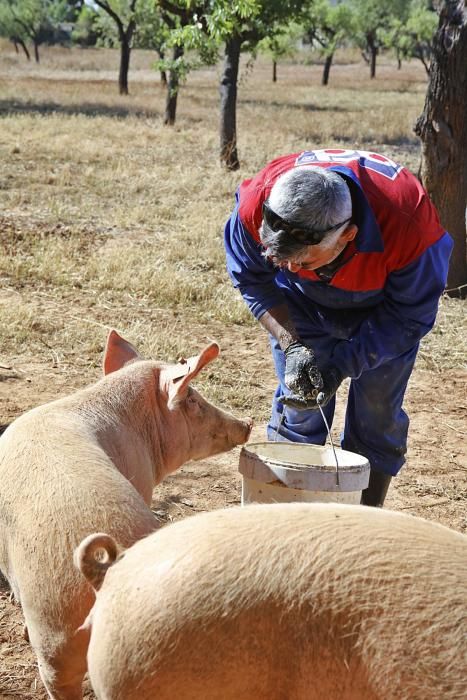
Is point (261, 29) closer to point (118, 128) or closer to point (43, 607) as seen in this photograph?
point (118, 128)

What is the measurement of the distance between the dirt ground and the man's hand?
52.5 inches

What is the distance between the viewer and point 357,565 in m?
1.87

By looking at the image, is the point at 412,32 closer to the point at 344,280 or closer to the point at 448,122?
the point at 448,122

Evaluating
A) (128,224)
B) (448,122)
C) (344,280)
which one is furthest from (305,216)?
(128,224)

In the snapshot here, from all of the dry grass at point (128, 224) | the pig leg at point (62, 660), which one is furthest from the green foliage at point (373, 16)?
the pig leg at point (62, 660)

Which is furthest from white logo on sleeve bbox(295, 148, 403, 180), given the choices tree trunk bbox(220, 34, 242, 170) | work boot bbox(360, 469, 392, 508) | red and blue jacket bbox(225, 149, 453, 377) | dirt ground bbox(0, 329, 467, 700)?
tree trunk bbox(220, 34, 242, 170)

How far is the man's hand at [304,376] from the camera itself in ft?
12.4

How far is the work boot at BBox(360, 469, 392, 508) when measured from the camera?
4.47 meters

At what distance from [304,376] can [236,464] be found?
6.08ft

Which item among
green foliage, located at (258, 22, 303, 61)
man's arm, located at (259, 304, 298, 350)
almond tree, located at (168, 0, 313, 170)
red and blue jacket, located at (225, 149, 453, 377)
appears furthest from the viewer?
green foliage, located at (258, 22, 303, 61)

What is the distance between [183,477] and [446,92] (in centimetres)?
528

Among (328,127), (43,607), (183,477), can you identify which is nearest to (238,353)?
(183,477)

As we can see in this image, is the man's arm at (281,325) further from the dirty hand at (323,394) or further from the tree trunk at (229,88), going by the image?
the tree trunk at (229,88)

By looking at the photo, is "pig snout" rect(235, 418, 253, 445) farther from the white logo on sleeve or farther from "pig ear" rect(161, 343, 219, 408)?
the white logo on sleeve
